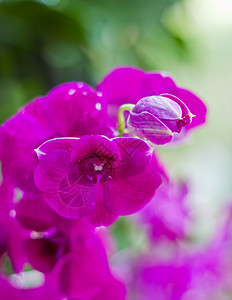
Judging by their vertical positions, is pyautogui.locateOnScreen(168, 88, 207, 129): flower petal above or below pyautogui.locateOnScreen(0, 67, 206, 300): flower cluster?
above

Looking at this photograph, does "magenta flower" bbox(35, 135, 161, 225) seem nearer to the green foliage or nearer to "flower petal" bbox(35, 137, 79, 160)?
"flower petal" bbox(35, 137, 79, 160)

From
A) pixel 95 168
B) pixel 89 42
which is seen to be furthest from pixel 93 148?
pixel 89 42

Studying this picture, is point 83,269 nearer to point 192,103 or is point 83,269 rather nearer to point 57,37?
point 192,103

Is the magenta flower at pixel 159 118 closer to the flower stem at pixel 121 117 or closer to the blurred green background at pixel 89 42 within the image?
the flower stem at pixel 121 117

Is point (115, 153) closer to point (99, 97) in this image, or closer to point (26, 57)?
point (99, 97)

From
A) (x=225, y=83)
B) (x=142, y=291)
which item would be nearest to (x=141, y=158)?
(x=142, y=291)

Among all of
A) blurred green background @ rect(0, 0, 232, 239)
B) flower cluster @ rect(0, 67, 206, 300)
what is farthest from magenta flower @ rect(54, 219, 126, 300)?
blurred green background @ rect(0, 0, 232, 239)

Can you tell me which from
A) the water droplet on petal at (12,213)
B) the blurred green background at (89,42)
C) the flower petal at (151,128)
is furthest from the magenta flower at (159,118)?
the blurred green background at (89,42)

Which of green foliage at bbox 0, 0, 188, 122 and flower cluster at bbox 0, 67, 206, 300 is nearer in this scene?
flower cluster at bbox 0, 67, 206, 300
